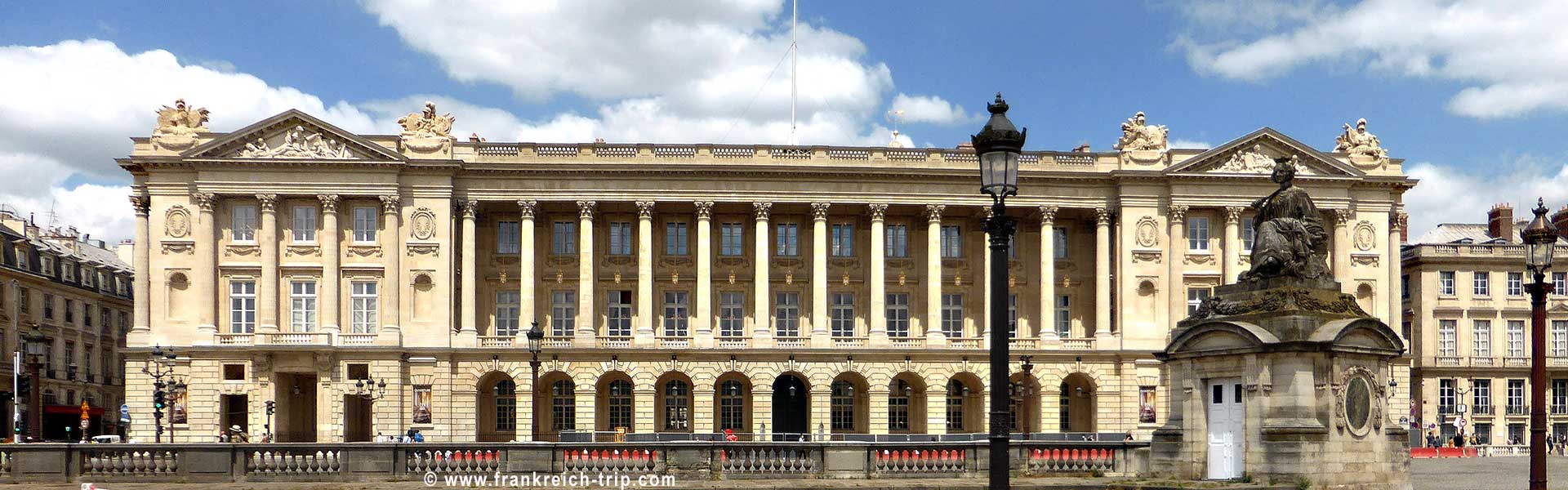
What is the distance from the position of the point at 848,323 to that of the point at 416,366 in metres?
18.7

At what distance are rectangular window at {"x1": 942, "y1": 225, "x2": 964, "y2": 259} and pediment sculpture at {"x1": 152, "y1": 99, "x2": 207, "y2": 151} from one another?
31934 mm

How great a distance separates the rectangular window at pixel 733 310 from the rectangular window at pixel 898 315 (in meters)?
6.45

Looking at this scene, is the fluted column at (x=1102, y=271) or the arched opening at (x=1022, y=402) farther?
the fluted column at (x=1102, y=271)

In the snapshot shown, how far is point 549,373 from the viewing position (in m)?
64.9

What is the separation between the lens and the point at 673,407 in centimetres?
6731

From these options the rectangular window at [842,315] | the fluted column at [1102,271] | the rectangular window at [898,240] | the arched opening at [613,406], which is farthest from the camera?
the rectangular window at [898,240]

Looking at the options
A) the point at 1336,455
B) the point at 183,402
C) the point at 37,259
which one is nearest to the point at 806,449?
the point at 1336,455

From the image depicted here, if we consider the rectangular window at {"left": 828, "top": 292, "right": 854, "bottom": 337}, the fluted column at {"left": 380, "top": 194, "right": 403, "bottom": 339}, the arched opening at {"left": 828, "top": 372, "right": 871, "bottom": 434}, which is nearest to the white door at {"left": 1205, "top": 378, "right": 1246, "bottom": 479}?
the arched opening at {"left": 828, "top": 372, "right": 871, "bottom": 434}

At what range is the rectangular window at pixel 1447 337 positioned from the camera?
77938 mm

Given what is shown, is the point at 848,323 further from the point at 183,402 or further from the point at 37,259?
the point at 37,259

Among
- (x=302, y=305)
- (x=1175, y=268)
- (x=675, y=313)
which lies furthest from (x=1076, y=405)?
(x=302, y=305)

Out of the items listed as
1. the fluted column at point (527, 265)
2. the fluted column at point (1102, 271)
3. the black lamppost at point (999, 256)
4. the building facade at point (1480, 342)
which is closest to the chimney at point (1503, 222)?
the building facade at point (1480, 342)

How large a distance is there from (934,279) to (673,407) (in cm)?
1261

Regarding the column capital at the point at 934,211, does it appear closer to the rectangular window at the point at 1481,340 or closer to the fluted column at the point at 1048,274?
the fluted column at the point at 1048,274
